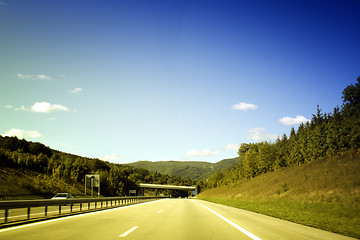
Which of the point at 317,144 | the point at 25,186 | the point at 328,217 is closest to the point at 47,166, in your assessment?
the point at 25,186

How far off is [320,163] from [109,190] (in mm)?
57750

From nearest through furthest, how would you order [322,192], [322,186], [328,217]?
[328,217], [322,192], [322,186]

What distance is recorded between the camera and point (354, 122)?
42.4 meters

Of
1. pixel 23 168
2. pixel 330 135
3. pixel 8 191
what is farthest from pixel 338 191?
pixel 23 168

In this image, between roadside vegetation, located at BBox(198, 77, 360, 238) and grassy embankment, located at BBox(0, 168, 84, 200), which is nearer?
roadside vegetation, located at BBox(198, 77, 360, 238)

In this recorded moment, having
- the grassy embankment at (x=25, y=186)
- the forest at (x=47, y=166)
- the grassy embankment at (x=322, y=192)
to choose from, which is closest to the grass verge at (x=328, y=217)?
the grassy embankment at (x=322, y=192)

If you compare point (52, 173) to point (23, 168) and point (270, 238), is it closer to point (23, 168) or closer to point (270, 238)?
point (23, 168)

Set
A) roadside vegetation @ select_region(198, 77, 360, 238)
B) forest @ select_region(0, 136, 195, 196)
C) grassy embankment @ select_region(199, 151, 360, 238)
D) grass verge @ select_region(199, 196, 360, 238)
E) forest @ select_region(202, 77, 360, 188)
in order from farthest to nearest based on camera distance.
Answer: forest @ select_region(0, 136, 195, 196) < forest @ select_region(202, 77, 360, 188) < grassy embankment @ select_region(199, 151, 360, 238) < roadside vegetation @ select_region(198, 77, 360, 238) < grass verge @ select_region(199, 196, 360, 238)

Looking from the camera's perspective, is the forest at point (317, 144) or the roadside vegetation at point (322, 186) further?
the forest at point (317, 144)

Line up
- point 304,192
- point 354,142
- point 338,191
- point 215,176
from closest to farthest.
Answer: point 338,191, point 304,192, point 354,142, point 215,176

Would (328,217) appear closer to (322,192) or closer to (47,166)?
(322,192)

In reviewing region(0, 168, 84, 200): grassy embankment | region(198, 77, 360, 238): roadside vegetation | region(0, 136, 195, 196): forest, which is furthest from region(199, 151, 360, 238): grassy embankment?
region(0, 136, 195, 196): forest

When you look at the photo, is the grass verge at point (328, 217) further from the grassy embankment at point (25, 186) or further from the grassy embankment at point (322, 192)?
the grassy embankment at point (25, 186)

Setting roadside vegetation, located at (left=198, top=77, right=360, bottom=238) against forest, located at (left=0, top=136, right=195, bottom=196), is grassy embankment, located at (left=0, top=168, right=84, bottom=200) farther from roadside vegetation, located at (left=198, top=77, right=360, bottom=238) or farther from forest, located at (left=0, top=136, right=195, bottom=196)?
roadside vegetation, located at (left=198, top=77, right=360, bottom=238)
